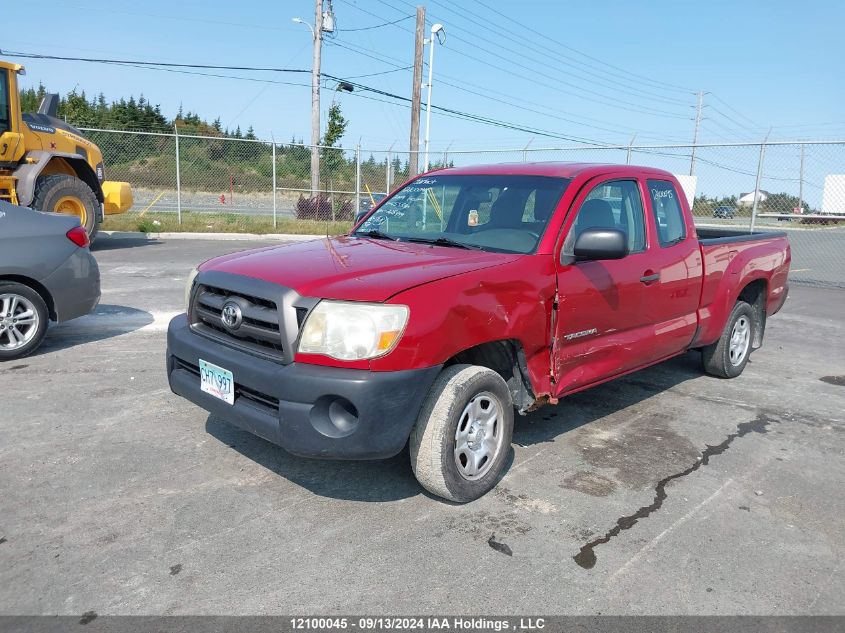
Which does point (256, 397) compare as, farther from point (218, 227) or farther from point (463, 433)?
point (218, 227)

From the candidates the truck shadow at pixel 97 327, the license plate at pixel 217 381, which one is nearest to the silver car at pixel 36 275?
the truck shadow at pixel 97 327

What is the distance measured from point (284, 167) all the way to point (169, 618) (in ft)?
65.5

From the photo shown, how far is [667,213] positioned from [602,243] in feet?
4.87

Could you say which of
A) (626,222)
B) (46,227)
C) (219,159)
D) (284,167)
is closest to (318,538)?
(626,222)

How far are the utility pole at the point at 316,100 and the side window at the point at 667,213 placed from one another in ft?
56.4

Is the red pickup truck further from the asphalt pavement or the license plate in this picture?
the asphalt pavement

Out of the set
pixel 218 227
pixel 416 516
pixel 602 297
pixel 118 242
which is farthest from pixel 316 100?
pixel 416 516

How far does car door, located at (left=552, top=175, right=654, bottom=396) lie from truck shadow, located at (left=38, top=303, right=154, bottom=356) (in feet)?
15.4

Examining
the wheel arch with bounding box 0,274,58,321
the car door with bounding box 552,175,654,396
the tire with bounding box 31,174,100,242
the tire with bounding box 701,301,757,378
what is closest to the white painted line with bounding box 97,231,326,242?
the tire with bounding box 31,174,100,242

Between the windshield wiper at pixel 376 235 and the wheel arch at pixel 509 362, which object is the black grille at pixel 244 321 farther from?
the windshield wiper at pixel 376 235

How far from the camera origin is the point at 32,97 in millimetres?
43719

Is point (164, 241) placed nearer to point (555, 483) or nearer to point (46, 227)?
point (46, 227)

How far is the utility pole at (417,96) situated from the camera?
19922mm

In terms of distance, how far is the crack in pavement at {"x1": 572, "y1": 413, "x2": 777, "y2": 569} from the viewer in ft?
9.95
